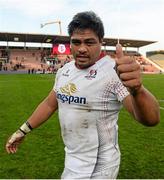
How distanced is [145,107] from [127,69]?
0.51 meters

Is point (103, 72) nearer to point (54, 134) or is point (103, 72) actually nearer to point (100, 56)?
point (100, 56)

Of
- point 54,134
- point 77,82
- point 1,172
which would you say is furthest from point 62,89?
point 54,134

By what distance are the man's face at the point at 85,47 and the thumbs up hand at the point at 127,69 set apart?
94 cm

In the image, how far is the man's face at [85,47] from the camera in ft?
10.2

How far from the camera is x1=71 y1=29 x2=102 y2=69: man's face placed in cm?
311

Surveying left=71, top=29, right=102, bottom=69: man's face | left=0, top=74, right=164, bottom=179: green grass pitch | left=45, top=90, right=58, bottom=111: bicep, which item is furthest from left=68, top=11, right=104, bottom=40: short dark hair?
left=0, top=74, right=164, bottom=179: green grass pitch

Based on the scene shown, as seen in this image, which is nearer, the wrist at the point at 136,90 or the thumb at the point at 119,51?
the thumb at the point at 119,51

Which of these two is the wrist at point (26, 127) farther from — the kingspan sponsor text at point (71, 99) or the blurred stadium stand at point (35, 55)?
the blurred stadium stand at point (35, 55)

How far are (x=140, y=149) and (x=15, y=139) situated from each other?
4.86 meters

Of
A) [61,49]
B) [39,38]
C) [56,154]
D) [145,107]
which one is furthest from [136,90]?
[61,49]

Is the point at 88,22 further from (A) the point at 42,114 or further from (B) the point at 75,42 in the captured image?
(A) the point at 42,114

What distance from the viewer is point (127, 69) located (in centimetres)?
213

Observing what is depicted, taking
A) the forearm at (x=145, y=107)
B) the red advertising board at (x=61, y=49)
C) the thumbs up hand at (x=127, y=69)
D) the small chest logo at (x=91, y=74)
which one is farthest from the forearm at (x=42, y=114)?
the red advertising board at (x=61, y=49)

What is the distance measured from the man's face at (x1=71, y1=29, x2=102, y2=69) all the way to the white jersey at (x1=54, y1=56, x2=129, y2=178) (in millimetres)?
86
